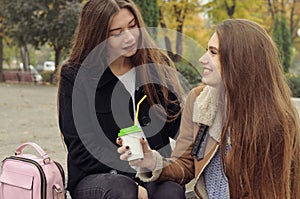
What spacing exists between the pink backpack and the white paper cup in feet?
1.37

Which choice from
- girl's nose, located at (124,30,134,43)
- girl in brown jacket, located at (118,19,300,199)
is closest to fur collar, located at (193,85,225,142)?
girl in brown jacket, located at (118,19,300,199)

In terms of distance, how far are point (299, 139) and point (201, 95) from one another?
1.51ft

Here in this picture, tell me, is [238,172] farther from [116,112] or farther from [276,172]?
[116,112]

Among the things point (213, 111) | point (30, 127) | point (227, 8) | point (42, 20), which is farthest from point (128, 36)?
point (227, 8)

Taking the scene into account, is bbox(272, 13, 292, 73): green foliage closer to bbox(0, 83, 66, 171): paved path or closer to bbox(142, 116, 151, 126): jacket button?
bbox(0, 83, 66, 171): paved path

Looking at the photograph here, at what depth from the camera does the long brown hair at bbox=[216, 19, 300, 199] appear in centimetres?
186

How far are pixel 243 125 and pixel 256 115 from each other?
0.07 metres

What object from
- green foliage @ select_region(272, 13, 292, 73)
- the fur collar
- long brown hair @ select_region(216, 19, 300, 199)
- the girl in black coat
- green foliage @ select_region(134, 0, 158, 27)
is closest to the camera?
long brown hair @ select_region(216, 19, 300, 199)

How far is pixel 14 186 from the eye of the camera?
2021 mm

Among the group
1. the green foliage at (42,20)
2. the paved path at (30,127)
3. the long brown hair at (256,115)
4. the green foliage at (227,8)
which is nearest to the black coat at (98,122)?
the long brown hair at (256,115)

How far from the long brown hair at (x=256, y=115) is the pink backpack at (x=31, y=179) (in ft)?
2.38

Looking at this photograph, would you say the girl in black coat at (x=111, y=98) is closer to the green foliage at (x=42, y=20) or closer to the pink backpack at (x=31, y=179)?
the pink backpack at (x=31, y=179)

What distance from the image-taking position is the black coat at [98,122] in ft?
7.18

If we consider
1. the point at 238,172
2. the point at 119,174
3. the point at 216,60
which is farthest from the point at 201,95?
the point at 119,174
